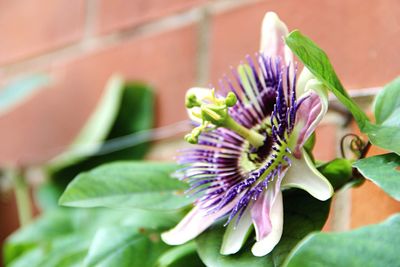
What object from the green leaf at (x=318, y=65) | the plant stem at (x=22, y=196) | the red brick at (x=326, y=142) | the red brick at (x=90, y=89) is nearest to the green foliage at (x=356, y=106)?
the green leaf at (x=318, y=65)

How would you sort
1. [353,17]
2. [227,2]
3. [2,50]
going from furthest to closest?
[2,50], [227,2], [353,17]

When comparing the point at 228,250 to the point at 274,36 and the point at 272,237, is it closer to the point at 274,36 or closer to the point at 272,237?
the point at 272,237

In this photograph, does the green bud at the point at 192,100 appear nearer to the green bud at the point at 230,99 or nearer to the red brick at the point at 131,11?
the green bud at the point at 230,99

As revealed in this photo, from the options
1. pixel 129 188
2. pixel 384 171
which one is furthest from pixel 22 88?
pixel 384 171

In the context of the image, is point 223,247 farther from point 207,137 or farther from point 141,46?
point 141,46

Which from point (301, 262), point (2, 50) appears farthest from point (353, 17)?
point (2, 50)
